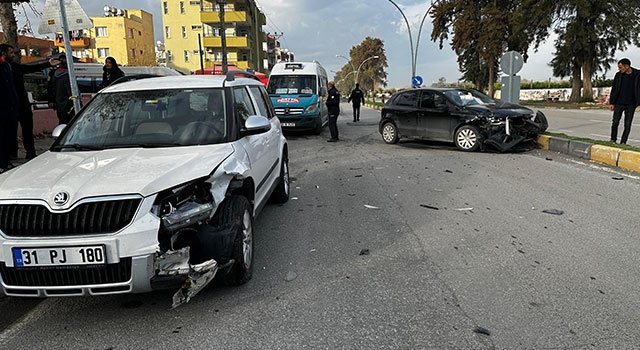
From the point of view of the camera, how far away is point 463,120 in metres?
10.7

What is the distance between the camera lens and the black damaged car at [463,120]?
33.7 ft

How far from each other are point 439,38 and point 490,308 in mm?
50105

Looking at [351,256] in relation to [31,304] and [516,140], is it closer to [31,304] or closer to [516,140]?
[31,304]

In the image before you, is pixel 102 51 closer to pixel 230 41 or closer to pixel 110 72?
pixel 230 41

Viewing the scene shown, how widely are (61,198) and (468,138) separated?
9565 mm

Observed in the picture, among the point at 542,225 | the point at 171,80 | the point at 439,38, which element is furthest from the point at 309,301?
the point at 439,38

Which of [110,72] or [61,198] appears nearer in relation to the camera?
[61,198]

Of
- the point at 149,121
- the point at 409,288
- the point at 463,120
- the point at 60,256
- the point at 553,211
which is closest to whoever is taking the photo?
the point at 60,256

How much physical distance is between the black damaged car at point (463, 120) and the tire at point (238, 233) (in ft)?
26.8

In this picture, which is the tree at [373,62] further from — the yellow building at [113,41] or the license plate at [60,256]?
the license plate at [60,256]

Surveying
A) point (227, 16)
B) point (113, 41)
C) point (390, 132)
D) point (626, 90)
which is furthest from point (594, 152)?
point (113, 41)

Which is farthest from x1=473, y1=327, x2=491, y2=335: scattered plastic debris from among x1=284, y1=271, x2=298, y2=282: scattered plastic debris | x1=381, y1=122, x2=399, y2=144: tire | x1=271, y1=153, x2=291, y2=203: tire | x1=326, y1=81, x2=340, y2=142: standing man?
x1=326, y1=81, x2=340, y2=142: standing man

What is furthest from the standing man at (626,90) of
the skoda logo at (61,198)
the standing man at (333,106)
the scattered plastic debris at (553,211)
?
the skoda logo at (61,198)

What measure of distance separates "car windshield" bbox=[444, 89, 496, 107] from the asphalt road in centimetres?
485
